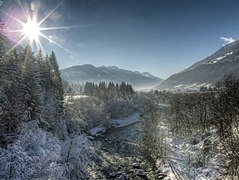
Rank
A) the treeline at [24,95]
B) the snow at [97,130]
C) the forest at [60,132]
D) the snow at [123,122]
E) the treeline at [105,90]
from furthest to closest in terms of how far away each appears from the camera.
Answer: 1. the treeline at [105,90]
2. the snow at [123,122]
3. the snow at [97,130]
4. the treeline at [24,95]
5. the forest at [60,132]

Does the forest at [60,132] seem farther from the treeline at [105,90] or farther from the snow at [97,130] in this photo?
the treeline at [105,90]

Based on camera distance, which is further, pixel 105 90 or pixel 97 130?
pixel 105 90

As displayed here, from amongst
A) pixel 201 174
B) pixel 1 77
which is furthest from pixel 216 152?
pixel 1 77

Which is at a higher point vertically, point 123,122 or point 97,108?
point 97,108

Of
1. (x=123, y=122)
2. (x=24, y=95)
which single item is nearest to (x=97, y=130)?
(x=123, y=122)

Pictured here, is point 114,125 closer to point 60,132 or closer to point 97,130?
point 97,130

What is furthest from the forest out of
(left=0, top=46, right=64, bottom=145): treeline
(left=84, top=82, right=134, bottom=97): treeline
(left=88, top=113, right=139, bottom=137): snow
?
(left=84, top=82, right=134, bottom=97): treeline

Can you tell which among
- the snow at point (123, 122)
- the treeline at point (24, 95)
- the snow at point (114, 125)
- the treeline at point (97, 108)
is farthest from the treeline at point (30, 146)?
the snow at point (123, 122)

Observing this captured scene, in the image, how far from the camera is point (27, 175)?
1113 cm

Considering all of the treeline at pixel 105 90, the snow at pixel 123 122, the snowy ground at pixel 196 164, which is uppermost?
the treeline at pixel 105 90

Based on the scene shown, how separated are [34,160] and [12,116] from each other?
Result: 706cm

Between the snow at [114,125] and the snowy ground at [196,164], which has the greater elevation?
the snowy ground at [196,164]

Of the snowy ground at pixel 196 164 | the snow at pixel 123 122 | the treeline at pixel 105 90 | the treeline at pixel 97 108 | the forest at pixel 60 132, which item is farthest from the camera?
the treeline at pixel 105 90

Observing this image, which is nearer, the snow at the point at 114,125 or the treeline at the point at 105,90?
the snow at the point at 114,125
